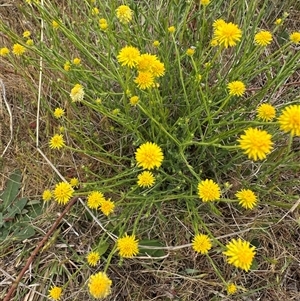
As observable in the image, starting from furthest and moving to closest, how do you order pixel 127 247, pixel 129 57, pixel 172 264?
pixel 172 264 → pixel 127 247 → pixel 129 57

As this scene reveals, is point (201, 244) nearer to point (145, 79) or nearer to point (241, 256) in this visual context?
point (241, 256)

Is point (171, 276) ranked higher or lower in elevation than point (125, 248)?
lower

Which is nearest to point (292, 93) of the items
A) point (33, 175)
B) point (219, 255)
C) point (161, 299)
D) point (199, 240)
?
point (219, 255)

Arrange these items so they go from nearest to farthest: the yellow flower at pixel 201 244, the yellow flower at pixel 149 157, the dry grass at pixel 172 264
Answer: the yellow flower at pixel 149 157
the yellow flower at pixel 201 244
the dry grass at pixel 172 264

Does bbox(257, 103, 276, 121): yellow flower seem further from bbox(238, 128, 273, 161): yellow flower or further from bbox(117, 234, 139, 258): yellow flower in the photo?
bbox(117, 234, 139, 258): yellow flower

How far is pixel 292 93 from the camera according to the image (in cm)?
170

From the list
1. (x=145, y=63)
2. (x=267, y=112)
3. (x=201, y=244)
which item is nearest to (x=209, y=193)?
(x=201, y=244)

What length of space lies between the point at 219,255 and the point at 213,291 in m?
0.12

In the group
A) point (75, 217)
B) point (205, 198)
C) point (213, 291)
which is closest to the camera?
point (205, 198)

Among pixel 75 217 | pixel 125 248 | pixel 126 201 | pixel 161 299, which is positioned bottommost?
pixel 161 299

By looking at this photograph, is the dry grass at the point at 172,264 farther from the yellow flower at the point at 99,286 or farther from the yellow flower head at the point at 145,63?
the yellow flower head at the point at 145,63

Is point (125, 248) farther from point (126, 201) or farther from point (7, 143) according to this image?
point (7, 143)

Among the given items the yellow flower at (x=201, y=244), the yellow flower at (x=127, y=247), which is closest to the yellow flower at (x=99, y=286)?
the yellow flower at (x=127, y=247)

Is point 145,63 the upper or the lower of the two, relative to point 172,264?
upper
